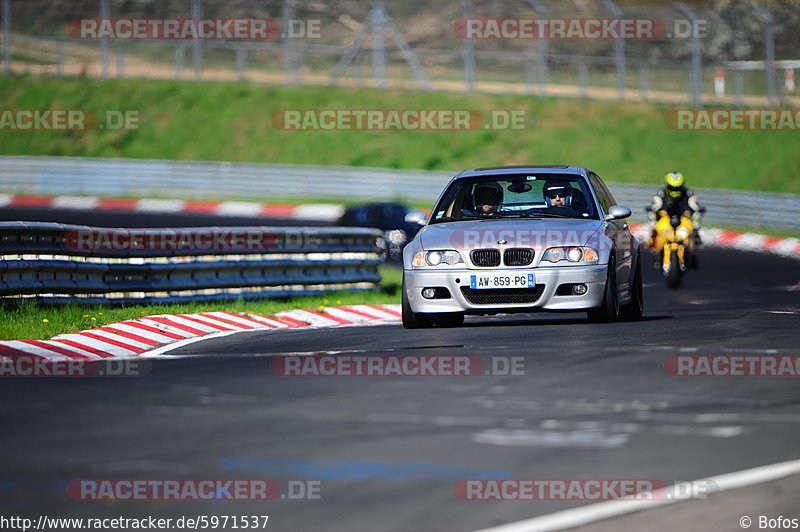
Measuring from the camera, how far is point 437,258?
13.3 m

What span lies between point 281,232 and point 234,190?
24026mm

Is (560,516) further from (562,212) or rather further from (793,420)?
(562,212)

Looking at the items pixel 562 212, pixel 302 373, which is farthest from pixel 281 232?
pixel 302 373

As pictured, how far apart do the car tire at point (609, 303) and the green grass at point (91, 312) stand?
4.50 meters

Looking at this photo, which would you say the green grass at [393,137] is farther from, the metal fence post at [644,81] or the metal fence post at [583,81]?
the metal fence post at [644,81]

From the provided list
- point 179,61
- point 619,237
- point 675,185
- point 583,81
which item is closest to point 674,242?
point 675,185

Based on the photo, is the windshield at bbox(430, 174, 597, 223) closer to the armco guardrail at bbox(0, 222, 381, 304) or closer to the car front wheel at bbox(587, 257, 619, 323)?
the car front wheel at bbox(587, 257, 619, 323)

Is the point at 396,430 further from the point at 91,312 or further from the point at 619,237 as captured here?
the point at 91,312

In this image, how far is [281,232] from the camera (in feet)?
59.4

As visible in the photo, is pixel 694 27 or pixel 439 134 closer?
pixel 694 27

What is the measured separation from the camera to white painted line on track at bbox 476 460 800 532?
590 cm

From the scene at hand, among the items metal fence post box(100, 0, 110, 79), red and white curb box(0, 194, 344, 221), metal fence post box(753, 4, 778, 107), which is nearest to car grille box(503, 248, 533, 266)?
red and white curb box(0, 194, 344, 221)

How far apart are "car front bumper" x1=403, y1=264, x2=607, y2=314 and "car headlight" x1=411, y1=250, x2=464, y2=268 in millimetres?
80

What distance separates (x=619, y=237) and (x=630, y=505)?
8021 mm
